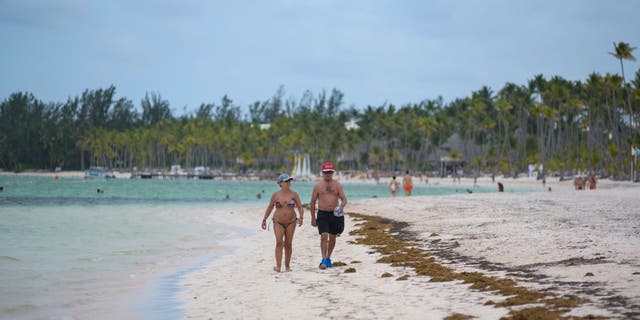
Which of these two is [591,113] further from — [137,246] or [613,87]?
[137,246]

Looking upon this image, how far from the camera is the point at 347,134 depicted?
141 meters

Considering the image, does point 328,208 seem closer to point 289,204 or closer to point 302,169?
point 289,204

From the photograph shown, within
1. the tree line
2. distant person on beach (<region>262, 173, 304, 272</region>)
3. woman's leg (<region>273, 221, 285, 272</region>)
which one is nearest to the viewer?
distant person on beach (<region>262, 173, 304, 272</region>)

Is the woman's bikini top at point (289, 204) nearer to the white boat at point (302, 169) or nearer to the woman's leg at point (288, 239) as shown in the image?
the woman's leg at point (288, 239)

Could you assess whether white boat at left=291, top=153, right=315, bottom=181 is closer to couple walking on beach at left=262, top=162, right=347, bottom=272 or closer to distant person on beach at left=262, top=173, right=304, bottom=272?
couple walking on beach at left=262, top=162, right=347, bottom=272

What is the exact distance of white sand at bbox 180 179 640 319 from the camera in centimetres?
803

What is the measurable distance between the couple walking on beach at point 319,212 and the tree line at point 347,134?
255 ft

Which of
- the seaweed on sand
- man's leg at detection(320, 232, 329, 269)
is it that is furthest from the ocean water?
the seaweed on sand

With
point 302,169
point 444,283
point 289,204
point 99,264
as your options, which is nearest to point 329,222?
point 289,204

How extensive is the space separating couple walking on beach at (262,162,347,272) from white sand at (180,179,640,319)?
0.52 metres

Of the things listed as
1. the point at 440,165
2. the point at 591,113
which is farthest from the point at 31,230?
the point at 440,165

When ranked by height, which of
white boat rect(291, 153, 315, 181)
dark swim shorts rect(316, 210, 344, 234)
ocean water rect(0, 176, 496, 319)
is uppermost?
white boat rect(291, 153, 315, 181)

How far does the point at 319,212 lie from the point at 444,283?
318cm

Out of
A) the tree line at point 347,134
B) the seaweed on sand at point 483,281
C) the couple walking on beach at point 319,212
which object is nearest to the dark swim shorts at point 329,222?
the couple walking on beach at point 319,212
